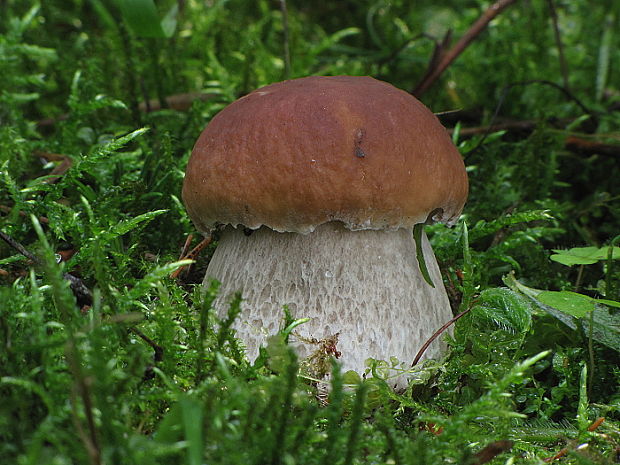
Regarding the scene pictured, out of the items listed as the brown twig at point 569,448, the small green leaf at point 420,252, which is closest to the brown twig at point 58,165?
the small green leaf at point 420,252

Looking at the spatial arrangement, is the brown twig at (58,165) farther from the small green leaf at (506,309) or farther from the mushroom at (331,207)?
the small green leaf at (506,309)

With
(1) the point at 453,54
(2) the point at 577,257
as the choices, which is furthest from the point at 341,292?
(1) the point at 453,54

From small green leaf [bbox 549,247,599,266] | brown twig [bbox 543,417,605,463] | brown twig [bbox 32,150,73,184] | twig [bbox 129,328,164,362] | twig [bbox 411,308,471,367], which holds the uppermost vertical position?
brown twig [bbox 32,150,73,184]

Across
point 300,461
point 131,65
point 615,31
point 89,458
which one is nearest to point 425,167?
point 300,461

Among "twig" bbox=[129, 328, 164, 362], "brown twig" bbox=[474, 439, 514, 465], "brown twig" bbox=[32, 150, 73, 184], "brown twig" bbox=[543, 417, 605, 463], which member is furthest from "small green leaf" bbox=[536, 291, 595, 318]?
"brown twig" bbox=[32, 150, 73, 184]

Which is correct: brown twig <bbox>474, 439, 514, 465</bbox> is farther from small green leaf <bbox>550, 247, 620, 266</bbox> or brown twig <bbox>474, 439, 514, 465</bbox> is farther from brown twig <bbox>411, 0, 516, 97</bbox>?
brown twig <bbox>411, 0, 516, 97</bbox>
